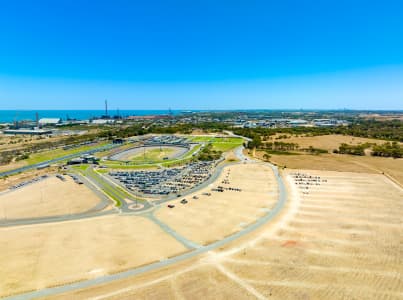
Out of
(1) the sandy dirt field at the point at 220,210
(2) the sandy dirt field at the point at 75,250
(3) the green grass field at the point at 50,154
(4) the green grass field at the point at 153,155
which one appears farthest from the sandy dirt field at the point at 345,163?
(3) the green grass field at the point at 50,154

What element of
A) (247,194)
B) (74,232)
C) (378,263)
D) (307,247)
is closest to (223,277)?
(307,247)

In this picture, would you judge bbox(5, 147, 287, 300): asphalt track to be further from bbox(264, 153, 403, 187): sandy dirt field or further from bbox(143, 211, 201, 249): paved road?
bbox(264, 153, 403, 187): sandy dirt field

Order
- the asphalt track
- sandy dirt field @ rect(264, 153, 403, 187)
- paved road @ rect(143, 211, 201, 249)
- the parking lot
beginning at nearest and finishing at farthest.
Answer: the asphalt track < paved road @ rect(143, 211, 201, 249) < the parking lot < sandy dirt field @ rect(264, 153, 403, 187)

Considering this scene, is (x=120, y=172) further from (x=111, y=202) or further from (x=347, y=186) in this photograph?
(x=347, y=186)

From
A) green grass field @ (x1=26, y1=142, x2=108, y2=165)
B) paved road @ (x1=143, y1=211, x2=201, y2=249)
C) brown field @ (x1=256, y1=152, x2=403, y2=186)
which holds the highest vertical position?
green grass field @ (x1=26, y1=142, x2=108, y2=165)

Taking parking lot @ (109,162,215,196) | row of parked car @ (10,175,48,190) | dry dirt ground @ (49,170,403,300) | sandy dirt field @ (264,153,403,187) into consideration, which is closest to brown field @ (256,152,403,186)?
sandy dirt field @ (264,153,403,187)
